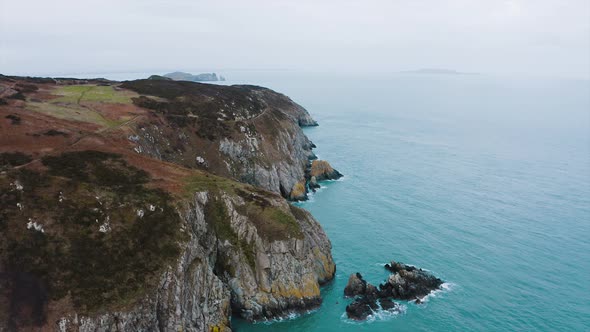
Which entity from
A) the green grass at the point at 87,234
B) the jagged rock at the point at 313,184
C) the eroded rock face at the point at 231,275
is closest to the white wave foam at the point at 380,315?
the eroded rock face at the point at 231,275

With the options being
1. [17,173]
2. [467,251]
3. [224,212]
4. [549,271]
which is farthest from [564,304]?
[17,173]

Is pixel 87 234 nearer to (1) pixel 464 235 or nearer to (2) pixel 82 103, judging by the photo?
(2) pixel 82 103

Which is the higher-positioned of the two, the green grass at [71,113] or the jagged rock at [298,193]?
the green grass at [71,113]

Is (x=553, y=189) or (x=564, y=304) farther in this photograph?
(x=553, y=189)

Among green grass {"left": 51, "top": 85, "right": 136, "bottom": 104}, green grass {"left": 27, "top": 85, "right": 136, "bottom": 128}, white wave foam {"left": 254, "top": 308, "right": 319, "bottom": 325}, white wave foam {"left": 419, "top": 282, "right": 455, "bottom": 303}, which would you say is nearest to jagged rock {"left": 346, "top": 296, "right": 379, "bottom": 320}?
white wave foam {"left": 254, "top": 308, "right": 319, "bottom": 325}

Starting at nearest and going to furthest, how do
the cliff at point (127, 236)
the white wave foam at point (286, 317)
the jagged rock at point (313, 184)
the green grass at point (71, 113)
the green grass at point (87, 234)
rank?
the cliff at point (127, 236) < the green grass at point (87, 234) < the white wave foam at point (286, 317) < the green grass at point (71, 113) < the jagged rock at point (313, 184)

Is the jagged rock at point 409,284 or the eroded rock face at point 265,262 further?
the jagged rock at point 409,284

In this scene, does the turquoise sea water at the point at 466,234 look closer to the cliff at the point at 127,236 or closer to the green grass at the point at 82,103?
the cliff at the point at 127,236

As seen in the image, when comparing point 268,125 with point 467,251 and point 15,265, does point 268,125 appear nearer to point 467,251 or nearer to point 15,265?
point 467,251
